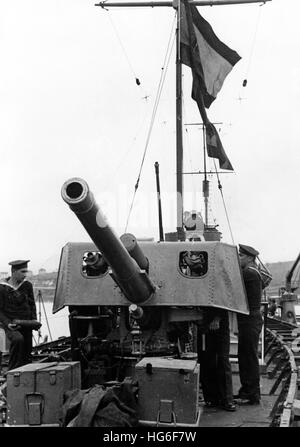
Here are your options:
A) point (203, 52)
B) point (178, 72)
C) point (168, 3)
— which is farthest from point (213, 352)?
point (168, 3)

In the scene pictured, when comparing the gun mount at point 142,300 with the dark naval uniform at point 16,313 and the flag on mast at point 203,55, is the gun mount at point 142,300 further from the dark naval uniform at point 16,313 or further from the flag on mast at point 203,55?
the flag on mast at point 203,55

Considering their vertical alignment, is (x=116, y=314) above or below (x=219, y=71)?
below

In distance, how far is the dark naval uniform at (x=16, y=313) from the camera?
794cm

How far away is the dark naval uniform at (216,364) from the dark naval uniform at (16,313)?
2.07 metres

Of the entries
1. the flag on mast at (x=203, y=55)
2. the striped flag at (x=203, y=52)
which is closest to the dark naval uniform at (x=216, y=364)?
the flag on mast at (x=203, y=55)

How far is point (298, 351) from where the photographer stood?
31.4ft

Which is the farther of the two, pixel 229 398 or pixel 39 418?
pixel 229 398

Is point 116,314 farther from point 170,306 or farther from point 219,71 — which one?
point 219,71

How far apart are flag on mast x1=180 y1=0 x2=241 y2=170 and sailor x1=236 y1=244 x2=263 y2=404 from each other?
554 centimetres

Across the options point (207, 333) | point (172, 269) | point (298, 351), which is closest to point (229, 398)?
point (207, 333)

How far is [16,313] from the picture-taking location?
315 inches

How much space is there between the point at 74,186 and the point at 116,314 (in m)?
2.70

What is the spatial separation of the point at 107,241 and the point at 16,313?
292 cm

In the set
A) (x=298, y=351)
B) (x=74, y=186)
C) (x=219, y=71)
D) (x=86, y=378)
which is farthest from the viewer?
(x=219, y=71)
